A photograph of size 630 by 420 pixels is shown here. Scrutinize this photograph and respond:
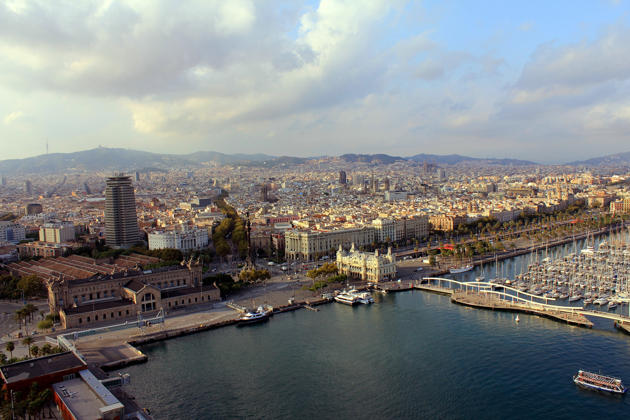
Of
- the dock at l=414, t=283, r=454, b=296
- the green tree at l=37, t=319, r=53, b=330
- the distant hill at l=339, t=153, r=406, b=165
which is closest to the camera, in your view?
the green tree at l=37, t=319, r=53, b=330

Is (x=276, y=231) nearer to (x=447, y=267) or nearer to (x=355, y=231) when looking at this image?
(x=355, y=231)

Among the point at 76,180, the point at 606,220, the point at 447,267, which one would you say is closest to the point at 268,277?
the point at 447,267

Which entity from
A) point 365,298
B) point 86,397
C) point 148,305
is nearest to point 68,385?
point 86,397

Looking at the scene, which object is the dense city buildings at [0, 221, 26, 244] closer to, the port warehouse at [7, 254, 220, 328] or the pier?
the port warehouse at [7, 254, 220, 328]

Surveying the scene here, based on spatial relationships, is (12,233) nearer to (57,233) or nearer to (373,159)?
(57,233)

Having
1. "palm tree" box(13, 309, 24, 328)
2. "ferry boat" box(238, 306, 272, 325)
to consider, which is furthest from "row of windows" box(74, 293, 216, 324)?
"ferry boat" box(238, 306, 272, 325)

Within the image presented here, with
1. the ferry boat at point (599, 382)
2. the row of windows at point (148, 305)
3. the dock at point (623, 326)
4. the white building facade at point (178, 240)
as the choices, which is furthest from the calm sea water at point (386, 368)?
the white building facade at point (178, 240)
